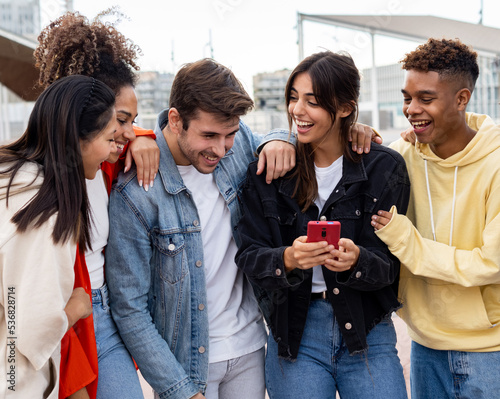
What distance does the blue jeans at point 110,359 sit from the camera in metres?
1.97

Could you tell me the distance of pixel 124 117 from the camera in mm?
2172

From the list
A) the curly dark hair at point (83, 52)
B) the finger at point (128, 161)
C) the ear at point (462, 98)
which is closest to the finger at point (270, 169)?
the finger at point (128, 161)

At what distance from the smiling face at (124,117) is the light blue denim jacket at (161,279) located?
13 centimetres

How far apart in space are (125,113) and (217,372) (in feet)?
3.60

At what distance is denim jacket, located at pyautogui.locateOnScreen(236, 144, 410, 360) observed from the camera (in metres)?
2.06

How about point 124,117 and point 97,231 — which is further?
point 124,117

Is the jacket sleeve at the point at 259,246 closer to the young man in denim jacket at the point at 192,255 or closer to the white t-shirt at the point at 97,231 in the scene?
the young man in denim jacket at the point at 192,255

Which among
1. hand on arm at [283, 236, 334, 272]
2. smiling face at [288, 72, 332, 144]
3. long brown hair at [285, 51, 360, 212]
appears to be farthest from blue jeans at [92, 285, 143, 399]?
smiling face at [288, 72, 332, 144]

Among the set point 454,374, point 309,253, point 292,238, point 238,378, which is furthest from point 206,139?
point 454,374

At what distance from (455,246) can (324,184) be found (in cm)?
55

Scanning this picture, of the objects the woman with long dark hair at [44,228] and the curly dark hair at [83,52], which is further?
the curly dark hair at [83,52]

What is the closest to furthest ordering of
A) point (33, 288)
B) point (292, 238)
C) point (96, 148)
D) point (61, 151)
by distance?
point (33, 288)
point (61, 151)
point (96, 148)
point (292, 238)

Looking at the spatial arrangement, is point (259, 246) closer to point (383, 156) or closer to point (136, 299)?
point (136, 299)

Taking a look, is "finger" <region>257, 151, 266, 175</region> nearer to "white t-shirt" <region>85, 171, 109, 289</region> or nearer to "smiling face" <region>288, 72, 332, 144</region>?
"smiling face" <region>288, 72, 332, 144</region>
